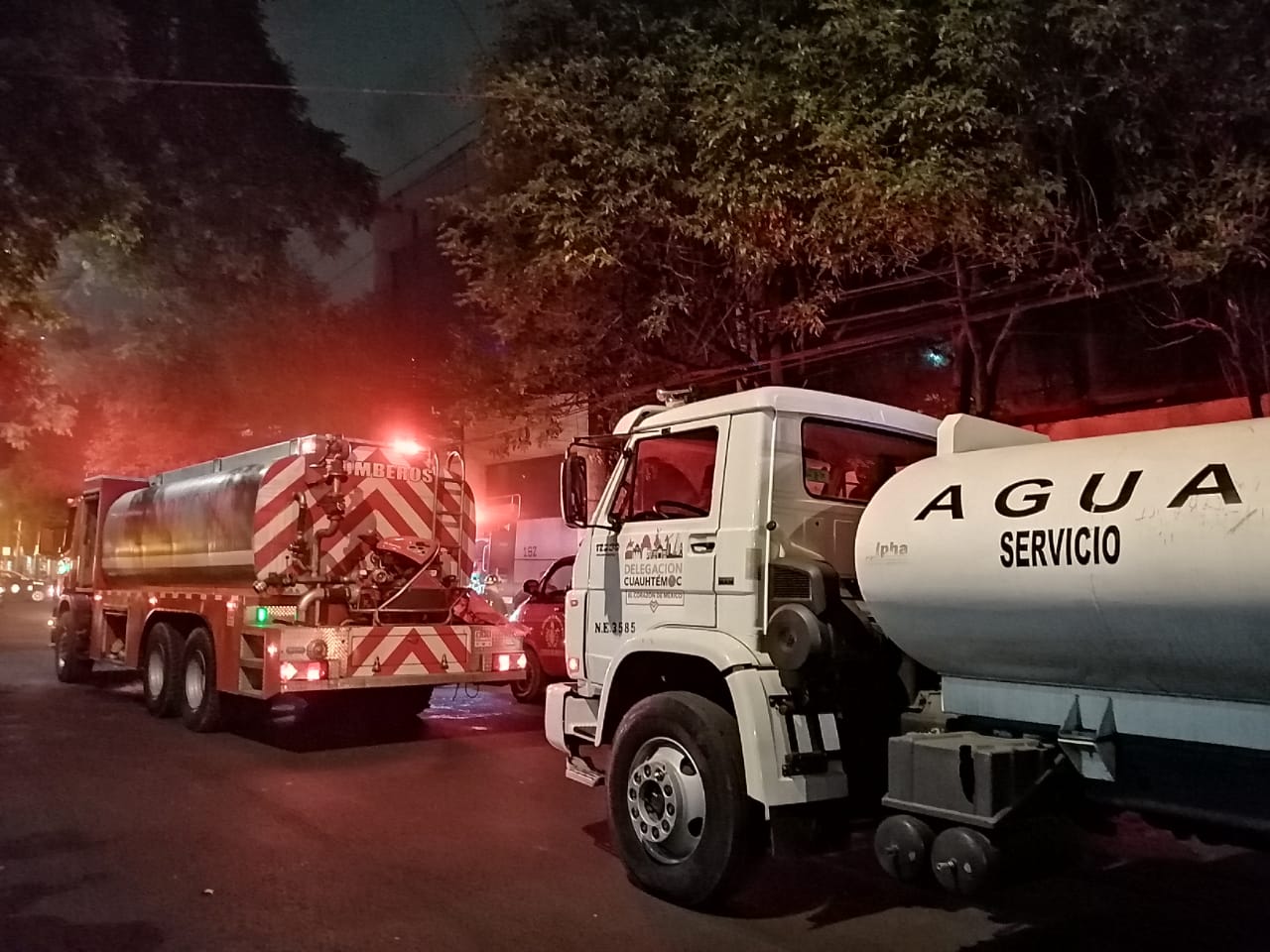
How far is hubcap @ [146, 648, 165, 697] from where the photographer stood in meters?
11.9

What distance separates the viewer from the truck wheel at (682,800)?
5.27m

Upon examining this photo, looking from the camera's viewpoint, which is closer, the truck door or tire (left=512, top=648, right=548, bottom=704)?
the truck door

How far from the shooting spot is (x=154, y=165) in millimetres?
14242

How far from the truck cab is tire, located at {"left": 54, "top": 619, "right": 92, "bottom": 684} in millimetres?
10660

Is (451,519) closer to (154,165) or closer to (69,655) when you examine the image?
(154,165)

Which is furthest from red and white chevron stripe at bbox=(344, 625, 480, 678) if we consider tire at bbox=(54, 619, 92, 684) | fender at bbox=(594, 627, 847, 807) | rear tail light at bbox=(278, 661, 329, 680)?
tire at bbox=(54, 619, 92, 684)

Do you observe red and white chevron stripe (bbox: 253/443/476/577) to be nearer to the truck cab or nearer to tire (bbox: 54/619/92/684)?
the truck cab

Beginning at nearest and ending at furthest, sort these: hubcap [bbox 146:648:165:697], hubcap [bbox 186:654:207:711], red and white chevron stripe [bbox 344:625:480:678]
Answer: red and white chevron stripe [bbox 344:625:480:678]
hubcap [bbox 186:654:207:711]
hubcap [bbox 146:648:165:697]

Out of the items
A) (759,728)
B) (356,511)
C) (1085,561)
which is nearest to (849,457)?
(759,728)

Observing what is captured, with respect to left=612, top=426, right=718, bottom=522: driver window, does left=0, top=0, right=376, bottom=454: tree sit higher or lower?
higher

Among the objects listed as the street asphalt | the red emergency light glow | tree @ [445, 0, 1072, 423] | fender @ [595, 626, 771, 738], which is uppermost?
tree @ [445, 0, 1072, 423]

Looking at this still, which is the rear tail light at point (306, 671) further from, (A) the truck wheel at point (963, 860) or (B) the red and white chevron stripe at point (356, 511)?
(A) the truck wheel at point (963, 860)

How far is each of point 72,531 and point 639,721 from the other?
485 inches

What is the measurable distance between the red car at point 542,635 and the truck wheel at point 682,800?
744cm
